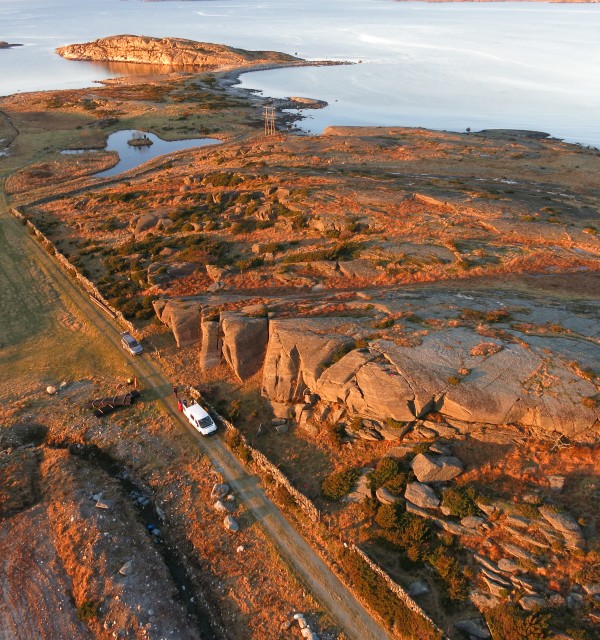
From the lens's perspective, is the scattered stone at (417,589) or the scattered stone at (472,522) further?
the scattered stone at (472,522)

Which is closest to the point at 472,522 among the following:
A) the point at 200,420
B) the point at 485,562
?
the point at 485,562

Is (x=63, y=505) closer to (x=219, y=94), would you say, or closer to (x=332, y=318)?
(x=332, y=318)

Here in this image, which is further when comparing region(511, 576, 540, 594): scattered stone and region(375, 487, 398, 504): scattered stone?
region(375, 487, 398, 504): scattered stone

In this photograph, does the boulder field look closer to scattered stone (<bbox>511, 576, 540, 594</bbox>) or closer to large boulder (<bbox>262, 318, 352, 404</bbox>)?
large boulder (<bbox>262, 318, 352, 404</bbox>)

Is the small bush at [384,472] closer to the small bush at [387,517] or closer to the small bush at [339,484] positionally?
the small bush at [339,484]

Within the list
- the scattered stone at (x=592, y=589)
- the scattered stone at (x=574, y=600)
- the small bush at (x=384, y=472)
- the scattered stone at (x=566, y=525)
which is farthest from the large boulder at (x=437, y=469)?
the scattered stone at (x=592, y=589)

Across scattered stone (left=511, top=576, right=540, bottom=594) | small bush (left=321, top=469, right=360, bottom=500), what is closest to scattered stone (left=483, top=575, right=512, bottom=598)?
scattered stone (left=511, top=576, right=540, bottom=594)

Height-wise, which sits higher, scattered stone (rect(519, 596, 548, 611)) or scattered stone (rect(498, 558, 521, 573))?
scattered stone (rect(519, 596, 548, 611))

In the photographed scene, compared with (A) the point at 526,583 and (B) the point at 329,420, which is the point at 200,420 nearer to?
(B) the point at 329,420
